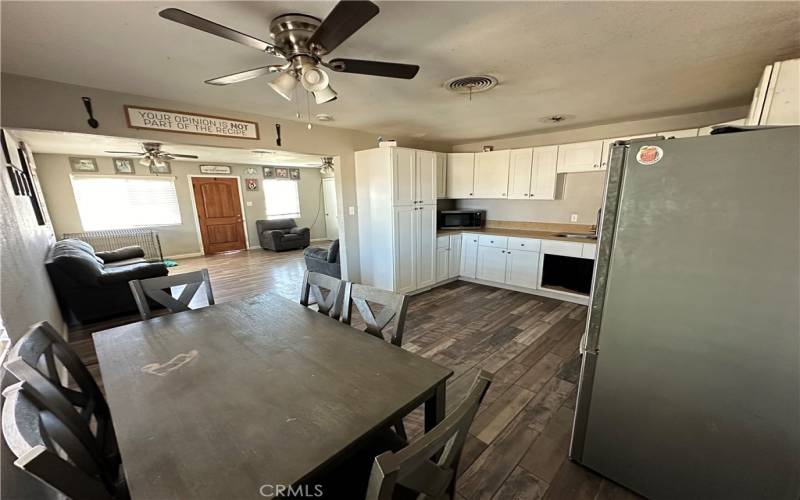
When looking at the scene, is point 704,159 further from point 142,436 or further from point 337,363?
point 142,436

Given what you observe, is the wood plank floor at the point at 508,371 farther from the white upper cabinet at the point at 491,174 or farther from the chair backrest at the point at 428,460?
the white upper cabinet at the point at 491,174

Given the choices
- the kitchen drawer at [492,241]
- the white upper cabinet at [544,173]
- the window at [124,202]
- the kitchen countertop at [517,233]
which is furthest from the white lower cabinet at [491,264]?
the window at [124,202]

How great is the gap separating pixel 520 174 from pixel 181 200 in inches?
289

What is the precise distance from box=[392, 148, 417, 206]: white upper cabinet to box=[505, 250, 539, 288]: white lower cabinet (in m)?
1.66

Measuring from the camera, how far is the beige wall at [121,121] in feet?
6.49

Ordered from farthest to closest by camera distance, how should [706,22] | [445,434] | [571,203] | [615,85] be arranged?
[571,203] → [615,85] → [706,22] → [445,434]

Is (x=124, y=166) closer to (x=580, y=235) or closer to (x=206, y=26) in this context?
(x=206, y=26)

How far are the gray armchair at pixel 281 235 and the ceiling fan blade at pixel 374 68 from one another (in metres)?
6.79

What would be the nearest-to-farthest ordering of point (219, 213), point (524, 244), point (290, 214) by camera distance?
1. point (524, 244)
2. point (219, 213)
3. point (290, 214)

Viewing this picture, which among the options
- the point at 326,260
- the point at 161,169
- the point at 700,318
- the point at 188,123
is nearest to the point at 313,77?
the point at 188,123

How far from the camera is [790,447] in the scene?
111 centimetres

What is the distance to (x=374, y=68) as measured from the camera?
4.91 ft

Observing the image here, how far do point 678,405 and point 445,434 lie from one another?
1.26 meters

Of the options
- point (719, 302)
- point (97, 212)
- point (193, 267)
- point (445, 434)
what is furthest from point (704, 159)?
Answer: point (97, 212)
